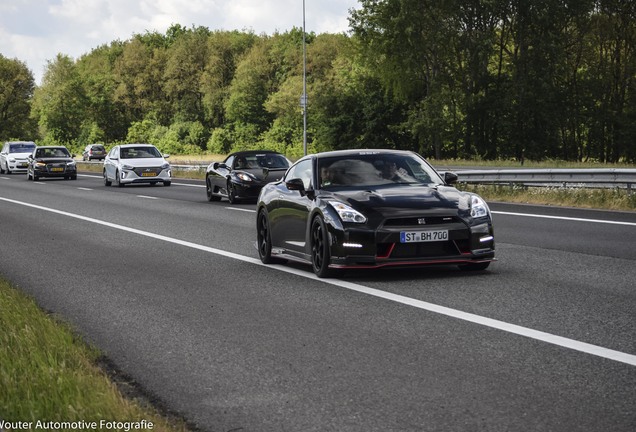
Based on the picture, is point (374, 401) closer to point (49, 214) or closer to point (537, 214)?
point (537, 214)

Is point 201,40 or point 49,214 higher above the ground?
point 201,40

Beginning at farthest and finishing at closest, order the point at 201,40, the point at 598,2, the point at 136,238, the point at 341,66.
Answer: the point at 201,40 < the point at 341,66 < the point at 598,2 < the point at 136,238

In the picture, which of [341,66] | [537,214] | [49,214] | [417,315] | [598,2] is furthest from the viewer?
[341,66]

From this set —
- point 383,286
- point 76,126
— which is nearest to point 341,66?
point 76,126

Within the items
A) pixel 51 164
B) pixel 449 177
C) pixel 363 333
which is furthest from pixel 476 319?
pixel 51 164

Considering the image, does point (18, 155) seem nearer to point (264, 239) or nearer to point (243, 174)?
point (243, 174)

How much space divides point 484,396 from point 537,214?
622 inches

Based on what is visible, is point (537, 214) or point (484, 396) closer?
point (484, 396)

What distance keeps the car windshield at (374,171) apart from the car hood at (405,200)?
1.09 ft

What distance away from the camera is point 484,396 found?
5.90 metres

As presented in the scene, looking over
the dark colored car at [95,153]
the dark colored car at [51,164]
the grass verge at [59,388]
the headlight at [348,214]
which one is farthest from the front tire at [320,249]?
the dark colored car at [95,153]

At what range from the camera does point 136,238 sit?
17672mm

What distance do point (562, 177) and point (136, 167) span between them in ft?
61.1

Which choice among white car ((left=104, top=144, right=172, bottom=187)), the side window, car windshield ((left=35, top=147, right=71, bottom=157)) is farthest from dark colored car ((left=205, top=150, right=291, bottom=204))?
car windshield ((left=35, top=147, right=71, bottom=157))
